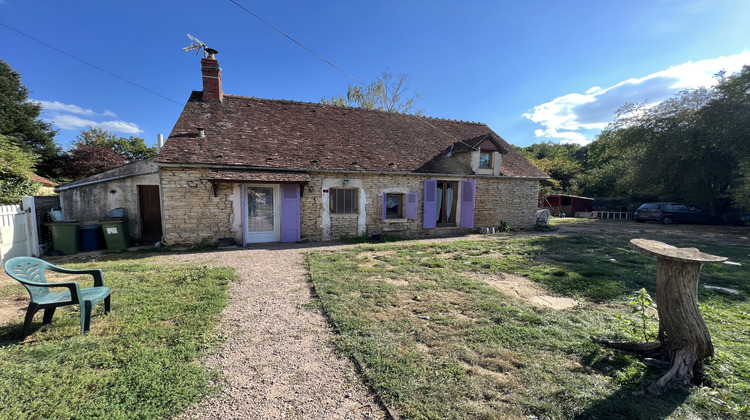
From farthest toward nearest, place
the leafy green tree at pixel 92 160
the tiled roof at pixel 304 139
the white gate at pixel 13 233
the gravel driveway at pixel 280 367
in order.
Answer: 1. the leafy green tree at pixel 92 160
2. the tiled roof at pixel 304 139
3. the white gate at pixel 13 233
4. the gravel driveway at pixel 280 367

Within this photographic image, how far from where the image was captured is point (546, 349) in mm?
3000

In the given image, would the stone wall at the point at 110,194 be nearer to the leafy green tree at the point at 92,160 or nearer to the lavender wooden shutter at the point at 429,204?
the lavender wooden shutter at the point at 429,204

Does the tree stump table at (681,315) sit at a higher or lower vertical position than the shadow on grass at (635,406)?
higher

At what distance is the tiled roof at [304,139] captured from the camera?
9.26 m

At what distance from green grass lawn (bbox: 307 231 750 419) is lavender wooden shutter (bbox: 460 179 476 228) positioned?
5.80 meters

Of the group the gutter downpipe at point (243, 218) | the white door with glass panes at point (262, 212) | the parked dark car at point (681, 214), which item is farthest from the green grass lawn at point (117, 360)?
the parked dark car at point (681, 214)

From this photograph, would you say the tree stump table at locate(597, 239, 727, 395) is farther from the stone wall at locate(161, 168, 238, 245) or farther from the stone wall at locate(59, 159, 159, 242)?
the stone wall at locate(59, 159, 159, 242)

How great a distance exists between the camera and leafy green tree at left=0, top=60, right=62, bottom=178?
20891 millimetres

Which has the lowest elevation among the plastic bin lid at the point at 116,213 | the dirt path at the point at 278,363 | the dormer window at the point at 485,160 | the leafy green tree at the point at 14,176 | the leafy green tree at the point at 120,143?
the dirt path at the point at 278,363

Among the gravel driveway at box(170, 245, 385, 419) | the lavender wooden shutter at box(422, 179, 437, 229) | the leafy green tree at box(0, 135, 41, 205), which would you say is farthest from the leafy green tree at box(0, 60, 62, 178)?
the gravel driveway at box(170, 245, 385, 419)

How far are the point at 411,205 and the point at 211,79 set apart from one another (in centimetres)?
898

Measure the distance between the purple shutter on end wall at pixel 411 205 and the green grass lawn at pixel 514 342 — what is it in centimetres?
491

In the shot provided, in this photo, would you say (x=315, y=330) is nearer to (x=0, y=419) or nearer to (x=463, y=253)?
(x=0, y=419)

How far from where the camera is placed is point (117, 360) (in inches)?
108
